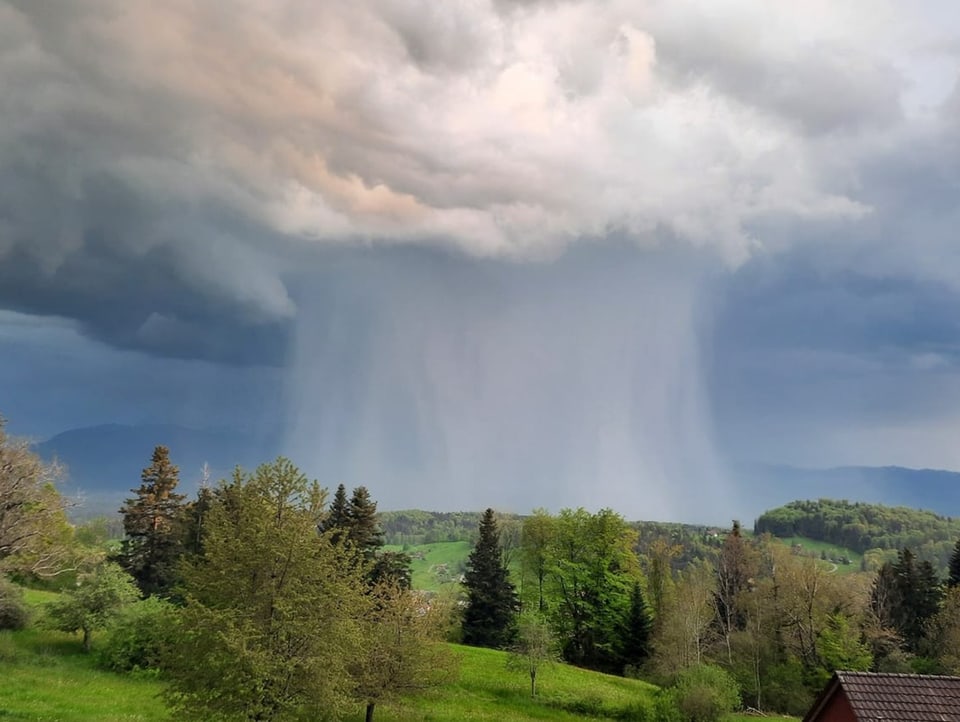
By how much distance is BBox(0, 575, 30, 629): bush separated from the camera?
3719cm

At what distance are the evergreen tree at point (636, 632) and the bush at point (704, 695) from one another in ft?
73.8

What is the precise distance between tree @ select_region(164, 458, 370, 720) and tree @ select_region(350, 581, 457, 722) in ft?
30.1

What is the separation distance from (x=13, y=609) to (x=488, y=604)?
4359cm

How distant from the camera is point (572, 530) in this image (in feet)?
247

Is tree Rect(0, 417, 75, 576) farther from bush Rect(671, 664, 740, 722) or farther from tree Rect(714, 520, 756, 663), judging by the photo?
tree Rect(714, 520, 756, 663)

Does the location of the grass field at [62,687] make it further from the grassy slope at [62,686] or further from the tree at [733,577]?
the tree at [733,577]

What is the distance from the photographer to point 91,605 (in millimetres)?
37844

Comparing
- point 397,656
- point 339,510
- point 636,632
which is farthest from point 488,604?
point 397,656

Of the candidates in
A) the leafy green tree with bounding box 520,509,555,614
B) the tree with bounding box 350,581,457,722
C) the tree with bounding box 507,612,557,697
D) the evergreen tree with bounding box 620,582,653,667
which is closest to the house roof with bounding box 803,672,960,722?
the tree with bounding box 350,581,457,722

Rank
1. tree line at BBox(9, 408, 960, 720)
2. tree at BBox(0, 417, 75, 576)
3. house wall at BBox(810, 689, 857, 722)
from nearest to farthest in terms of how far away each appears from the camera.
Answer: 1. tree line at BBox(9, 408, 960, 720)
2. house wall at BBox(810, 689, 857, 722)
3. tree at BBox(0, 417, 75, 576)

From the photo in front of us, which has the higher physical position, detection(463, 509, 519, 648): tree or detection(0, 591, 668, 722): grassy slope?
detection(463, 509, 519, 648): tree

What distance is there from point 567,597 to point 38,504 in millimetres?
52917

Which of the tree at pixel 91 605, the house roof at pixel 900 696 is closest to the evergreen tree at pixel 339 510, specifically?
the tree at pixel 91 605

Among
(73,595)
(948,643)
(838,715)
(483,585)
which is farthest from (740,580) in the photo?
(73,595)
